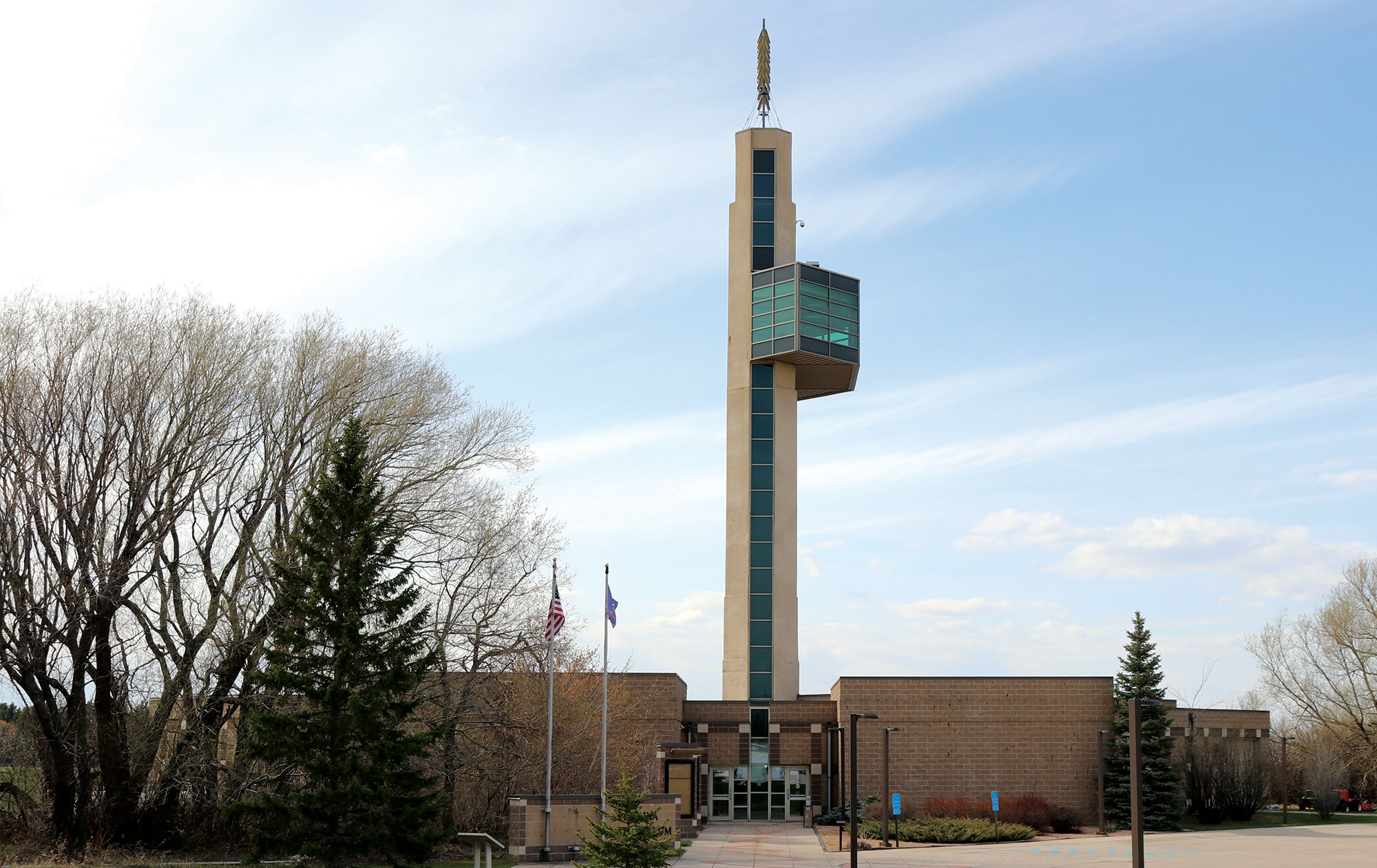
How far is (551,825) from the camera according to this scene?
3195cm

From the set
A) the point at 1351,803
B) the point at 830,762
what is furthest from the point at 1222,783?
the point at 1351,803

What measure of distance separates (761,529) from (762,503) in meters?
1.31

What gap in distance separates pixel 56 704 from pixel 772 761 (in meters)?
29.1

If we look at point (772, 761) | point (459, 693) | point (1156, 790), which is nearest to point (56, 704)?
point (459, 693)

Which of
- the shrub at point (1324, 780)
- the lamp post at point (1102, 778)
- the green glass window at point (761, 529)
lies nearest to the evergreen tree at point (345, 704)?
the lamp post at point (1102, 778)

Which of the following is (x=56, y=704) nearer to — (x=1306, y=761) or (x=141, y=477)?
(x=141, y=477)

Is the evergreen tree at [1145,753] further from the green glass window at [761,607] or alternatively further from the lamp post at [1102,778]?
the green glass window at [761,607]

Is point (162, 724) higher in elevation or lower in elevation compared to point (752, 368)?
lower

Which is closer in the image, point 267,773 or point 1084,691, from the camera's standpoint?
point 267,773

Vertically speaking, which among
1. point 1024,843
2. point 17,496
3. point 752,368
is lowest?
point 1024,843

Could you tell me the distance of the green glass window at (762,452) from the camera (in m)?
57.3

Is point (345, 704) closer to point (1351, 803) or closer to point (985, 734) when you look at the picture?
point (985, 734)

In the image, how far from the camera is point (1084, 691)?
4762 cm

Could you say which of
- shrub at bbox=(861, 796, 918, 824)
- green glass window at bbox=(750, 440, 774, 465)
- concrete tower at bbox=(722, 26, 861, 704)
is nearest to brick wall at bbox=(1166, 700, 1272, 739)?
shrub at bbox=(861, 796, 918, 824)
